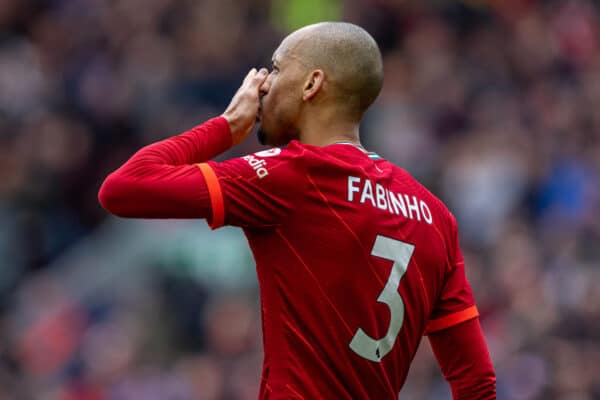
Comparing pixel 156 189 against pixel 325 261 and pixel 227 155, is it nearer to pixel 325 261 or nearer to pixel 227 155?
pixel 325 261

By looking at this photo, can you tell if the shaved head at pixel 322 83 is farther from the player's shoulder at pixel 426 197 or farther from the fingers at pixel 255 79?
the player's shoulder at pixel 426 197

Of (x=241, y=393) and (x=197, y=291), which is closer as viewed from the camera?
(x=241, y=393)

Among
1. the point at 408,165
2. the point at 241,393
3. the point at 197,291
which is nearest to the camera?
the point at 241,393

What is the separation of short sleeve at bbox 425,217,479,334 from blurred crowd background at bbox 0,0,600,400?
415cm

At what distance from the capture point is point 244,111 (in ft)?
14.0

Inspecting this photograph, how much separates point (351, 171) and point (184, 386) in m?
5.31

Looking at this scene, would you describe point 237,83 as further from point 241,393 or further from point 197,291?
point 241,393

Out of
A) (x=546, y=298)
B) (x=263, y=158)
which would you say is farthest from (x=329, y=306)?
(x=546, y=298)

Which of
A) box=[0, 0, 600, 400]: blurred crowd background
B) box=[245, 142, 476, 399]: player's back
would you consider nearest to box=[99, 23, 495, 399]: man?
box=[245, 142, 476, 399]: player's back

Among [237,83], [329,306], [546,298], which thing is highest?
[329,306]

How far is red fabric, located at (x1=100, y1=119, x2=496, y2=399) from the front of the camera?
389cm

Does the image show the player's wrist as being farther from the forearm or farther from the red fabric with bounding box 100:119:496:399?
the forearm

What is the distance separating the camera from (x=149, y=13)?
12.4m

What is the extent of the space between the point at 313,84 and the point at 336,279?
692mm
